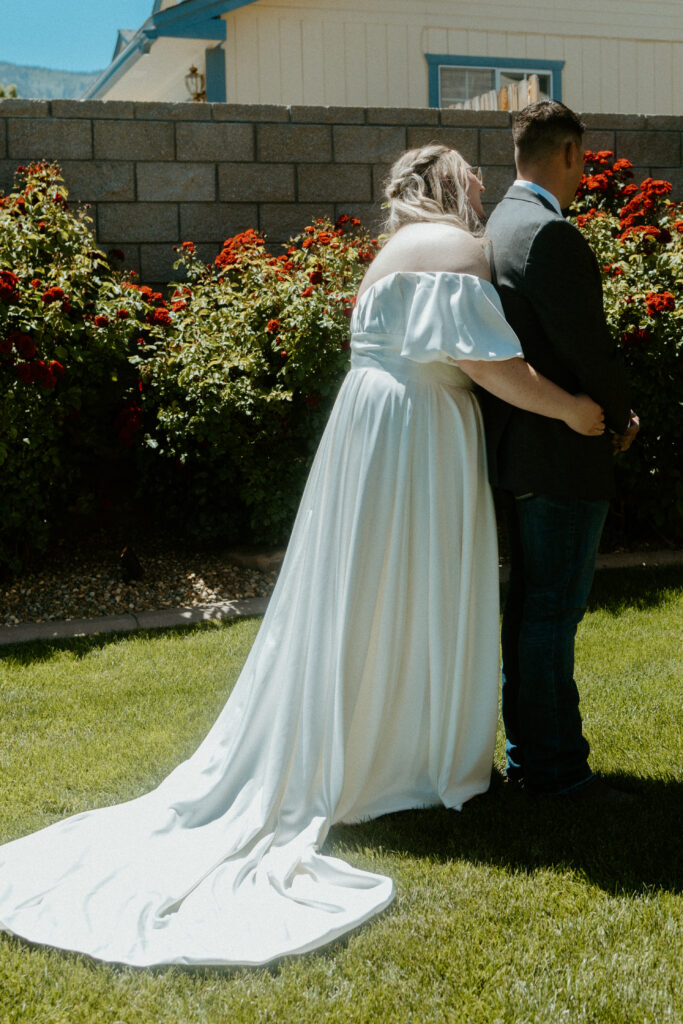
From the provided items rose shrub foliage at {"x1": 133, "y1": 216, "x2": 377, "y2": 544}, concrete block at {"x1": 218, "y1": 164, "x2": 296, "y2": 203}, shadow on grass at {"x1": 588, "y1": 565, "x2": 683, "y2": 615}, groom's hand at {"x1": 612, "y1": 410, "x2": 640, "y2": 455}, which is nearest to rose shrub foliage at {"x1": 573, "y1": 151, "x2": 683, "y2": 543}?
shadow on grass at {"x1": 588, "y1": 565, "x2": 683, "y2": 615}

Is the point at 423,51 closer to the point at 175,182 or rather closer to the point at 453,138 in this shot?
the point at 453,138

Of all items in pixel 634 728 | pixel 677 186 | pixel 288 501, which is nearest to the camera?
pixel 634 728

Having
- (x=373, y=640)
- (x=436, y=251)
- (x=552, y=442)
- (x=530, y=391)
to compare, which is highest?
(x=436, y=251)

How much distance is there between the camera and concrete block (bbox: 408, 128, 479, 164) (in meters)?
7.45

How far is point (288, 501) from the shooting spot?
5922 mm

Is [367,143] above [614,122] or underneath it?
underneath

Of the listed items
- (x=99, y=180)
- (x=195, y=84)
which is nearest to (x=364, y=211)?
(x=99, y=180)

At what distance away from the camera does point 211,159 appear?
23.2 ft

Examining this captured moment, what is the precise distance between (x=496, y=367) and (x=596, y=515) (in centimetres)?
58

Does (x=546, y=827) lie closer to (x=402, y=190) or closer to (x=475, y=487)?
(x=475, y=487)

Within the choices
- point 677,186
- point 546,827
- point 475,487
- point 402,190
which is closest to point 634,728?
point 546,827

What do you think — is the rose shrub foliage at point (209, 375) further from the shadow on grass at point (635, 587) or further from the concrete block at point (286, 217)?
the concrete block at point (286, 217)

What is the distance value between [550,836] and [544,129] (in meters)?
2.03

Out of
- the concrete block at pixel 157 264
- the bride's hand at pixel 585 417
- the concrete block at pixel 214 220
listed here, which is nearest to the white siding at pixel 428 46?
the concrete block at pixel 214 220
